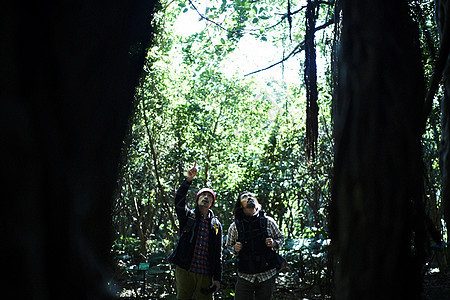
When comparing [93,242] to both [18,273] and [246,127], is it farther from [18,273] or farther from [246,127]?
[246,127]

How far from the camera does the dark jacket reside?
4535 mm

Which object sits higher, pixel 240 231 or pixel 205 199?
pixel 205 199

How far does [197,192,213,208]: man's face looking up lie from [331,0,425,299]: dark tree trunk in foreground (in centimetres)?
329

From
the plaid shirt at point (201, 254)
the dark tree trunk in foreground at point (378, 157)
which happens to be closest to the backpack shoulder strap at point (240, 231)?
the plaid shirt at point (201, 254)

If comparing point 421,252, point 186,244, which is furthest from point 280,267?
point 421,252

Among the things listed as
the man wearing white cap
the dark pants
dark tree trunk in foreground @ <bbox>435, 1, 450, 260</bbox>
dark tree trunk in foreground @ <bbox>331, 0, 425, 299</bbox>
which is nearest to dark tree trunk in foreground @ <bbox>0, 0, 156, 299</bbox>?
dark tree trunk in foreground @ <bbox>331, 0, 425, 299</bbox>

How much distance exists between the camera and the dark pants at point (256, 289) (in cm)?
450

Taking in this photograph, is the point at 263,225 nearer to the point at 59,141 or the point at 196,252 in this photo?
the point at 196,252

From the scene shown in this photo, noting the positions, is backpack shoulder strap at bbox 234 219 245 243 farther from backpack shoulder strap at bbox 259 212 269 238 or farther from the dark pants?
the dark pants

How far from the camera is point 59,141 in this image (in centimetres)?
55

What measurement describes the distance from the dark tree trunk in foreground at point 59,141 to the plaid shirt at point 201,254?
4074 millimetres

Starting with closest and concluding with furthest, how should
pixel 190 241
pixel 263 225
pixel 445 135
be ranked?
pixel 445 135 < pixel 190 241 < pixel 263 225

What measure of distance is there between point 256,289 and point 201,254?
0.71 m

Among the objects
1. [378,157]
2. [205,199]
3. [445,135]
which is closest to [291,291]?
[205,199]
